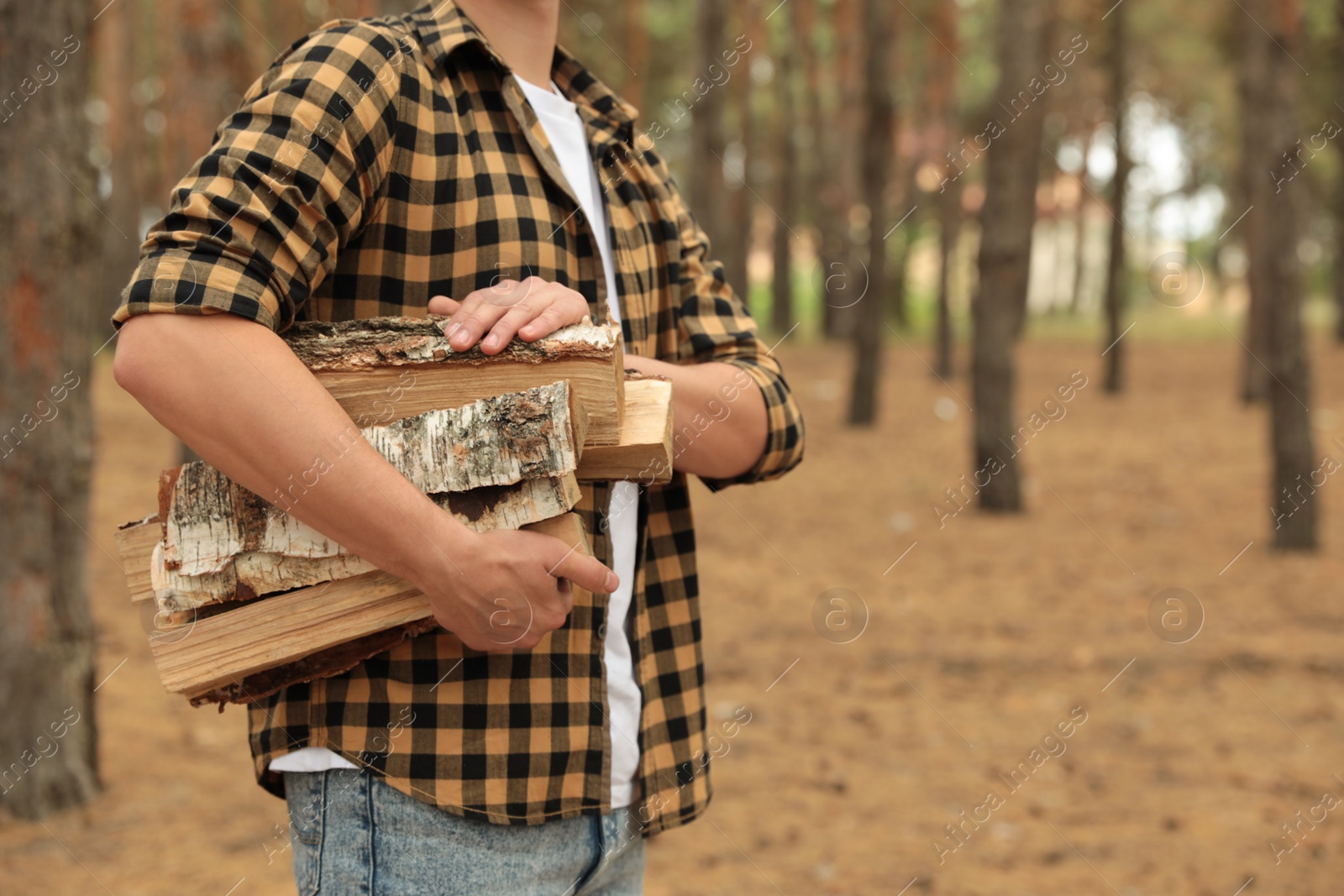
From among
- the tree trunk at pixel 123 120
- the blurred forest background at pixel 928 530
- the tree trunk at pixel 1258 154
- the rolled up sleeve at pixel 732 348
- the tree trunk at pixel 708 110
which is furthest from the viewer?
the tree trunk at pixel 123 120

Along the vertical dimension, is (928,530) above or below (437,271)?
below

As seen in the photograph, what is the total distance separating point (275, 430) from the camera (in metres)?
1.16

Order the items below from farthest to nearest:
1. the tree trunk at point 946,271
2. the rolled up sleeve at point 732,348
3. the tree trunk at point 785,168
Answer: the tree trunk at point 785,168 → the tree trunk at point 946,271 → the rolled up sleeve at point 732,348

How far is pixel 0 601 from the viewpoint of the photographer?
145 inches

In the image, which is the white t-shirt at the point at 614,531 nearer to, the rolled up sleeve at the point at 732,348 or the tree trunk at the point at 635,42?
the rolled up sleeve at the point at 732,348

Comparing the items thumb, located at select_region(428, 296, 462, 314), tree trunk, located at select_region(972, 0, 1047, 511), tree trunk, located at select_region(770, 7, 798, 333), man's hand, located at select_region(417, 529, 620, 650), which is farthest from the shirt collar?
tree trunk, located at select_region(770, 7, 798, 333)

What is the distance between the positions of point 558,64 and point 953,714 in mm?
4106

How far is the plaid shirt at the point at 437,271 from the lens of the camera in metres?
1.21

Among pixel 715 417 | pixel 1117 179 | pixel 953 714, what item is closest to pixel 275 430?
pixel 715 417

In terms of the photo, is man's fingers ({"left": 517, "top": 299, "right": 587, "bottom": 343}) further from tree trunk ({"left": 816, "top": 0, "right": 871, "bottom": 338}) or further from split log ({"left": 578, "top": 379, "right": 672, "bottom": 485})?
Result: tree trunk ({"left": 816, "top": 0, "right": 871, "bottom": 338})

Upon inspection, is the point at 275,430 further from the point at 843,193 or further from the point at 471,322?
the point at 843,193

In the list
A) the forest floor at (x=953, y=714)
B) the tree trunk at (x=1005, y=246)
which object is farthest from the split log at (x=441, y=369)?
the tree trunk at (x=1005, y=246)

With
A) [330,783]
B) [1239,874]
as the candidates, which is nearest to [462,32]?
[330,783]

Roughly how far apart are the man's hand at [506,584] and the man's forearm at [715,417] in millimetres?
341
